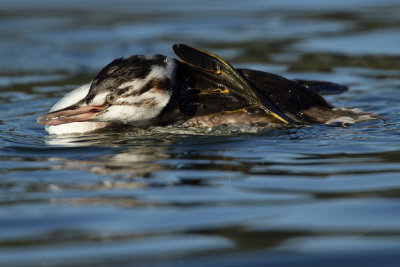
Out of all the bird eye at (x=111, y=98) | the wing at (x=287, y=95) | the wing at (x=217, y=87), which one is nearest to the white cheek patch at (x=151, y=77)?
the bird eye at (x=111, y=98)

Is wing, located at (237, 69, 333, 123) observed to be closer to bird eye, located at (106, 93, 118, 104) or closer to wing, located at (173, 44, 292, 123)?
wing, located at (173, 44, 292, 123)

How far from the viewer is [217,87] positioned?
21.6 feet

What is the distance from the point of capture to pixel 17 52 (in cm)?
1255

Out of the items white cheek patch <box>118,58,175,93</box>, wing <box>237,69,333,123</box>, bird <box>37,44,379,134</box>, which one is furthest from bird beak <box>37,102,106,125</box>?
wing <box>237,69,333,123</box>

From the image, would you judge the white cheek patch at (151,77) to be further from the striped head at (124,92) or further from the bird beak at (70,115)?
the bird beak at (70,115)

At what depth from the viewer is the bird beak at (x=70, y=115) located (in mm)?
6555

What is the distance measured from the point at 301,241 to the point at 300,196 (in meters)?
0.88

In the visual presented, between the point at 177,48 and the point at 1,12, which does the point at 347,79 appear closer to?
the point at 177,48

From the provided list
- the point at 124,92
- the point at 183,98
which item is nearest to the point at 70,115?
the point at 124,92

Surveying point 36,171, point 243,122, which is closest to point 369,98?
point 243,122

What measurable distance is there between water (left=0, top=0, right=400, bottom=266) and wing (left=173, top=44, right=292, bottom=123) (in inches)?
9.8

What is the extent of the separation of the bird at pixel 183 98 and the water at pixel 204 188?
167mm

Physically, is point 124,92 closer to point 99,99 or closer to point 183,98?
point 99,99

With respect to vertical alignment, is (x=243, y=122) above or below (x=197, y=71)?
below
